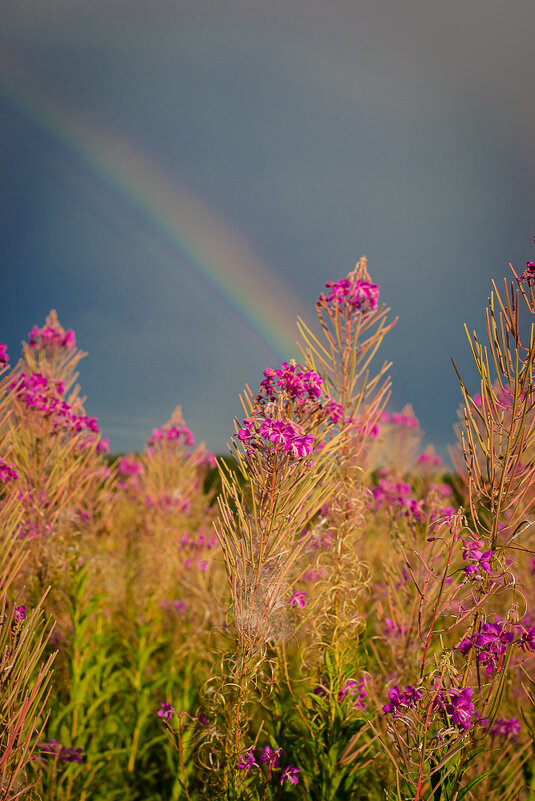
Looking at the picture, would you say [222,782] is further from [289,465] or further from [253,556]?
[289,465]

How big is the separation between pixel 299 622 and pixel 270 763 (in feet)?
2.58

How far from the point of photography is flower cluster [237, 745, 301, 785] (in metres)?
2.34

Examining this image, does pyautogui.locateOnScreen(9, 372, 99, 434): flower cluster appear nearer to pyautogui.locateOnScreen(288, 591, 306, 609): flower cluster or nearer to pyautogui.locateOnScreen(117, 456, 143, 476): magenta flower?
pyautogui.locateOnScreen(288, 591, 306, 609): flower cluster

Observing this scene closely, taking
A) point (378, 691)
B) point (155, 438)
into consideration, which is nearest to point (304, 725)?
point (378, 691)

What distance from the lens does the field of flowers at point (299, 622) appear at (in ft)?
7.07

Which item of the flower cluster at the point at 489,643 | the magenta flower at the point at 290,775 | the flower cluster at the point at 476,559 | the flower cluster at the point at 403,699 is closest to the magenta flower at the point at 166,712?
the magenta flower at the point at 290,775

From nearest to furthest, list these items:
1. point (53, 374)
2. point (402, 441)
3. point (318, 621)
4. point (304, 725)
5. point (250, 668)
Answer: point (250, 668)
point (304, 725)
point (318, 621)
point (53, 374)
point (402, 441)

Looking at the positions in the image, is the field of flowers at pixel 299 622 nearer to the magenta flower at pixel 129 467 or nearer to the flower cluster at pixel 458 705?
the flower cluster at pixel 458 705

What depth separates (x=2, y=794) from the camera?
2135 millimetres

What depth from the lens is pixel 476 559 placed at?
2.14 m

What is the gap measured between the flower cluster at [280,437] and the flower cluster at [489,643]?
3.50 ft

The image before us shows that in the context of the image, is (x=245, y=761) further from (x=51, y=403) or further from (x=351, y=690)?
(x=51, y=403)

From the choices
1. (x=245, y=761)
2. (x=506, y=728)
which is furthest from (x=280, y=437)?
(x=506, y=728)

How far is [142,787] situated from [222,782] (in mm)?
2745
